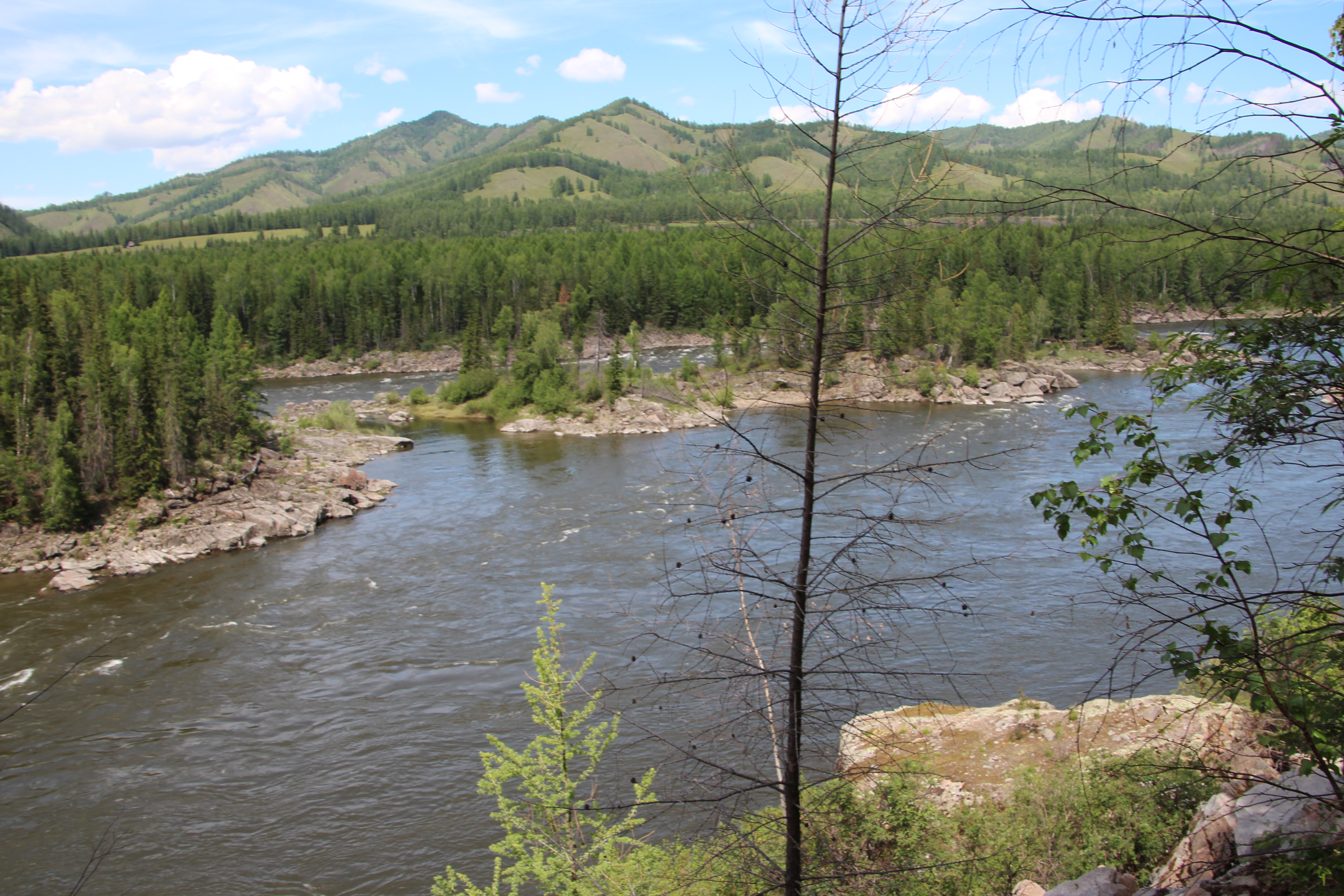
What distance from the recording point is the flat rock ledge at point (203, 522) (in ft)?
107

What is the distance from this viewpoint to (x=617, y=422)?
186 ft

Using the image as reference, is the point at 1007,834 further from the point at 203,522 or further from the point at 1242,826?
the point at 203,522

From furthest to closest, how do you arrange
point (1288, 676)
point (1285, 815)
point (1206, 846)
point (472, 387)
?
point (472, 387), point (1206, 846), point (1285, 815), point (1288, 676)

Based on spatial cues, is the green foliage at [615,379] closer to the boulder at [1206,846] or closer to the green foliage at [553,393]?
the green foliage at [553,393]

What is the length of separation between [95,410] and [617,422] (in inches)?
1141

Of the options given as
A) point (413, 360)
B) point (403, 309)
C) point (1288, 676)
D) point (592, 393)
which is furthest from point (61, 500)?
point (403, 309)

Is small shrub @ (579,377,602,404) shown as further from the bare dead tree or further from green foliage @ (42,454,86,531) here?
the bare dead tree

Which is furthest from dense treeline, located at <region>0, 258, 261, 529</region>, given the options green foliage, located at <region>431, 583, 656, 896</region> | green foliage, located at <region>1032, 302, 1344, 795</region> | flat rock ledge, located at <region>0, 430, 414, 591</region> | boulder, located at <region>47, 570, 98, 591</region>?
green foliage, located at <region>1032, 302, 1344, 795</region>

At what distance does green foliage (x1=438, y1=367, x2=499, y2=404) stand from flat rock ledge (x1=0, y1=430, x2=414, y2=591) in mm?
21758

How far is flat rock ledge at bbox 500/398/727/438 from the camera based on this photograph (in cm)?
5525

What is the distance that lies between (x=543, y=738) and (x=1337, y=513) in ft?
81.9

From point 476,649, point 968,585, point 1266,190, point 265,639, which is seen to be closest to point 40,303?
point 265,639

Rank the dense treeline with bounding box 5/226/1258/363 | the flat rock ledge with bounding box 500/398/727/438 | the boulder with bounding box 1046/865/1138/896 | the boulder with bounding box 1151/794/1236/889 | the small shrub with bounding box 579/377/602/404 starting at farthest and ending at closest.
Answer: the dense treeline with bounding box 5/226/1258/363, the small shrub with bounding box 579/377/602/404, the flat rock ledge with bounding box 500/398/727/438, the boulder with bounding box 1046/865/1138/896, the boulder with bounding box 1151/794/1236/889

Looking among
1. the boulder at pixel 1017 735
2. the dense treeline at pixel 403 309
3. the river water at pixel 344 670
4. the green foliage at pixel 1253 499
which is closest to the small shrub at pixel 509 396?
the dense treeline at pixel 403 309
